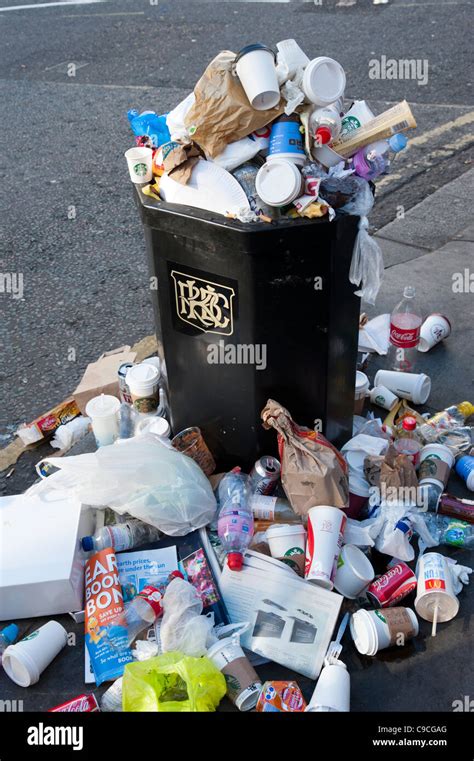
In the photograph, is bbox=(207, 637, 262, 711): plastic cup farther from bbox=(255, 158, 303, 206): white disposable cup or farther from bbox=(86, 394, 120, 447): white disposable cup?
bbox=(255, 158, 303, 206): white disposable cup

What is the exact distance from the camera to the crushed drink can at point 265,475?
2.86m

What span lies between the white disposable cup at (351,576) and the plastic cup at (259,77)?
1.59m

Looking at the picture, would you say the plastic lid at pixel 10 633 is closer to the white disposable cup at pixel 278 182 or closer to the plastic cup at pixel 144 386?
the plastic cup at pixel 144 386

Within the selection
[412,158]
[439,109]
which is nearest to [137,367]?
[412,158]

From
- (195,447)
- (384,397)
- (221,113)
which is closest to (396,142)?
(221,113)

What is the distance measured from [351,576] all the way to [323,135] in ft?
4.94

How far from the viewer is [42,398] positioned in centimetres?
366

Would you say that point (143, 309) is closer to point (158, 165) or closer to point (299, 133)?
point (158, 165)

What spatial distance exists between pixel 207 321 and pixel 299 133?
0.73 meters

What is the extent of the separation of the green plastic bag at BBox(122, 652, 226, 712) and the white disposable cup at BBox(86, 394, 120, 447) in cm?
119

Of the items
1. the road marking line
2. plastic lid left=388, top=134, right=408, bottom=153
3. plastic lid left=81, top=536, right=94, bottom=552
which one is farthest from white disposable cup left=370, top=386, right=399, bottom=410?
the road marking line

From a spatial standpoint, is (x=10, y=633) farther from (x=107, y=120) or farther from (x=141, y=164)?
(x=107, y=120)

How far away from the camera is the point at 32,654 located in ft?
7.65

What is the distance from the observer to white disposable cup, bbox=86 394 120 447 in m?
3.15
